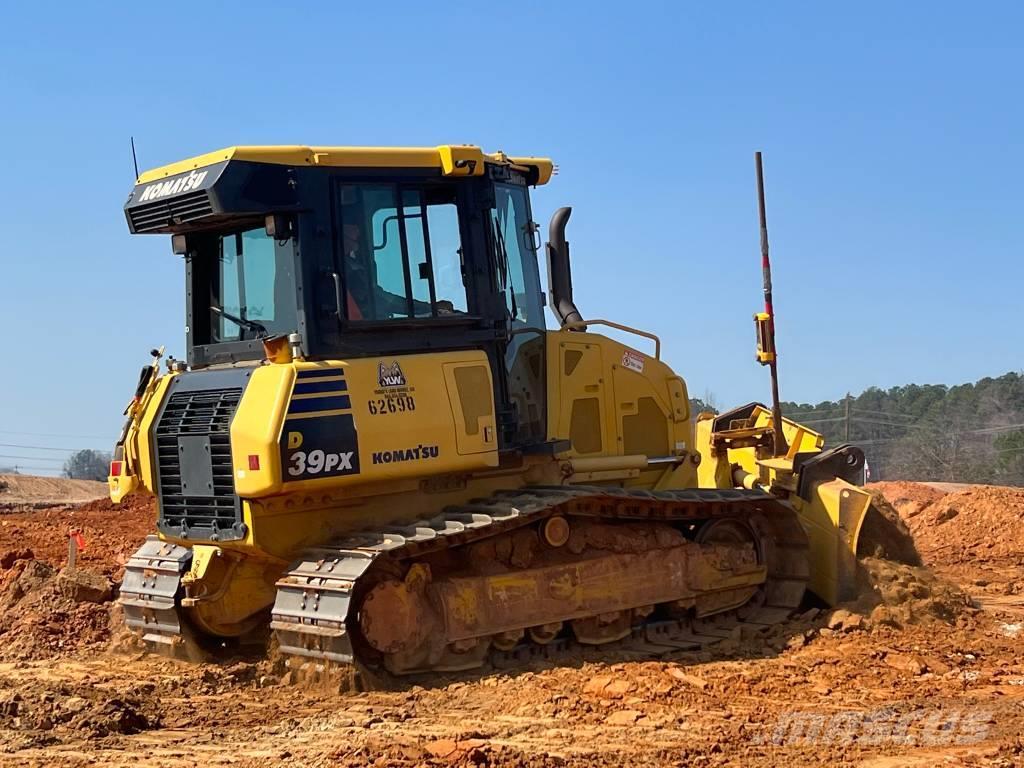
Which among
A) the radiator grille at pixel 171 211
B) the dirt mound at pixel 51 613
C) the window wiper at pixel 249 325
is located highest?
the radiator grille at pixel 171 211

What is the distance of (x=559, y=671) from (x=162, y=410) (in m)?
3.33

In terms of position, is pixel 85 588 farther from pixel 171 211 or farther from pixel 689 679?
pixel 689 679

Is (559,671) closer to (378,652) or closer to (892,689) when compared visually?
(378,652)

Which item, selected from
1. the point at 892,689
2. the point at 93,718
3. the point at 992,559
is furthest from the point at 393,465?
the point at 992,559

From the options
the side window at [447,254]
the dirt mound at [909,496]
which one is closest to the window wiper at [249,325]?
the side window at [447,254]

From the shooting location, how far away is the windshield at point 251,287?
903 cm

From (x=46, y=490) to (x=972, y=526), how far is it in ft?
73.6

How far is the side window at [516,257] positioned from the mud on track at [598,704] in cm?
266

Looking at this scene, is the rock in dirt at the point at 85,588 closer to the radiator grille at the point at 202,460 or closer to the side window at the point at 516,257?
the radiator grille at the point at 202,460

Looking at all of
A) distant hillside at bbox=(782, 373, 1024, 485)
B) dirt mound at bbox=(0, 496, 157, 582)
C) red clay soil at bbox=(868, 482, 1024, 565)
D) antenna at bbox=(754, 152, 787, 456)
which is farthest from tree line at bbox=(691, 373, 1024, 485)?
antenna at bbox=(754, 152, 787, 456)

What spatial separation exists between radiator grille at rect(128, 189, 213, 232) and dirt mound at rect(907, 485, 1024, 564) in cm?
957

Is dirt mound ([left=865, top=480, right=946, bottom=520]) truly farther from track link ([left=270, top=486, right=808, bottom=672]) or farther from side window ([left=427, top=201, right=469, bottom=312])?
side window ([left=427, top=201, right=469, bottom=312])

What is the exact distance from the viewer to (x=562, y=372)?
10.4 metres

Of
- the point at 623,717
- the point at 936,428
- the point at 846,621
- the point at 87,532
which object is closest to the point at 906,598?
the point at 846,621
